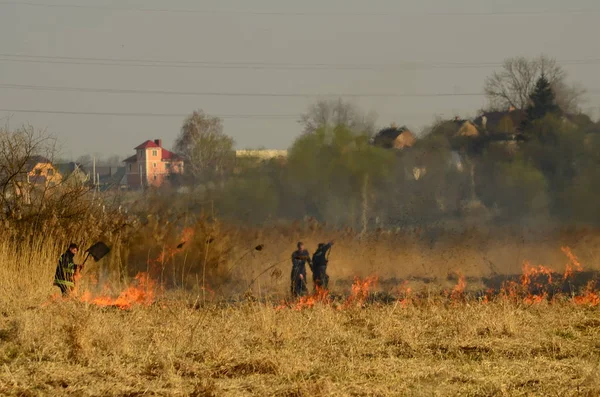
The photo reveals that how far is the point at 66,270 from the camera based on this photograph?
52.9 ft

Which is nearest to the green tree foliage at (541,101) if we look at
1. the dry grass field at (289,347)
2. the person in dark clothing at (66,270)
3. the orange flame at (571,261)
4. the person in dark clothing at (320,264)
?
the orange flame at (571,261)

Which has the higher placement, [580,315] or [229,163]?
[229,163]

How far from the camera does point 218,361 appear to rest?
380 inches

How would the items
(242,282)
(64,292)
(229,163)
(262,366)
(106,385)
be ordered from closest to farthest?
1. (106,385)
2. (262,366)
3. (64,292)
4. (242,282)
5. (229,163)

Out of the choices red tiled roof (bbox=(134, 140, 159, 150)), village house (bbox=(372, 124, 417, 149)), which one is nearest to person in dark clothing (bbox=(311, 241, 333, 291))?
village house (bbox=(372, 124, 417, 149))

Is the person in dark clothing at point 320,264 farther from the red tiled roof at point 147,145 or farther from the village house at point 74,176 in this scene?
the red tiled roof at point 147,145

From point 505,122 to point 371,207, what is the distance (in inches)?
649

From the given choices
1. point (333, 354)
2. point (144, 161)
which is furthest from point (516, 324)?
point (144, 161)

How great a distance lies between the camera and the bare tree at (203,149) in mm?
27844

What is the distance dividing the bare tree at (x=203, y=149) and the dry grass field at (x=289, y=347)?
39.1 ft

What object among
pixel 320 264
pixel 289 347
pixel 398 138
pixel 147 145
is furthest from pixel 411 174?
pixel 147 145

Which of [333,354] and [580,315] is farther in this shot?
[580,315]

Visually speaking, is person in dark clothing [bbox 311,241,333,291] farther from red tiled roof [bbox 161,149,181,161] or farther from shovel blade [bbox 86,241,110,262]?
red tiled roof [bbox 161,149,181,161]

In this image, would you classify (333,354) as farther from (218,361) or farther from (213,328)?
(213,328)
